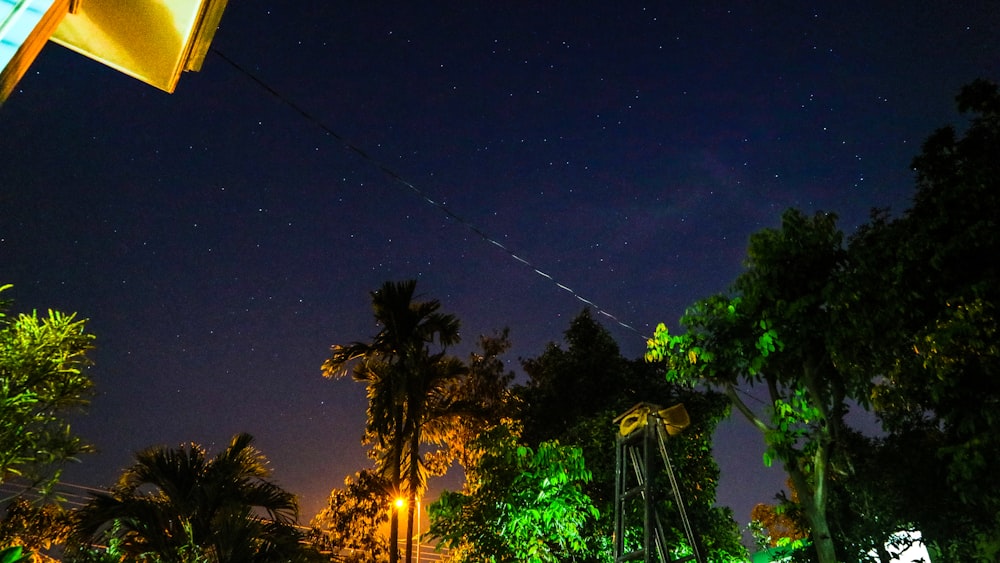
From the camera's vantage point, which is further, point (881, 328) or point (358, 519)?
point (358, 519)

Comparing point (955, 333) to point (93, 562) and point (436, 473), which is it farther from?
point (436, 473)

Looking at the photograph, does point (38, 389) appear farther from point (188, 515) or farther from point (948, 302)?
point (948, 302)

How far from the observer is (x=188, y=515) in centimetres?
670

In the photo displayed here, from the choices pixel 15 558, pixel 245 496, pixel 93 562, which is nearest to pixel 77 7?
pixel 15 558

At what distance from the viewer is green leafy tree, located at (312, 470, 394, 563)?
1680 centimetres

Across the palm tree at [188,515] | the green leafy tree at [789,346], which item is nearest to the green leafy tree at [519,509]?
the palm tree at [188,515]

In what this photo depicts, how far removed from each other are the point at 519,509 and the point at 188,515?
361cm

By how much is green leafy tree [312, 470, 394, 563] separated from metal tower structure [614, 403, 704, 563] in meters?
11.5

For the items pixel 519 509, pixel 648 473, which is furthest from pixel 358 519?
pixel 648 473

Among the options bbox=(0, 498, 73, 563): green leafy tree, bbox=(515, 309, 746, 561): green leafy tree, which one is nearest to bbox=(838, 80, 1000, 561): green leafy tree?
bbox=(515, 309, 746, 561): green leafy tree

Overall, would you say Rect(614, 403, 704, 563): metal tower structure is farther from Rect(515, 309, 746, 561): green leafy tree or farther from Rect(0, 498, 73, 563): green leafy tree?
Rect(0, 498, 73, 563): green leafy tree

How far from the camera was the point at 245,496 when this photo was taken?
7137 mm

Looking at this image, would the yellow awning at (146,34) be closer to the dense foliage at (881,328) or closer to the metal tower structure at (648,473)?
the metal tower structure at (648,473)

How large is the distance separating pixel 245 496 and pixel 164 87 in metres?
4.61
